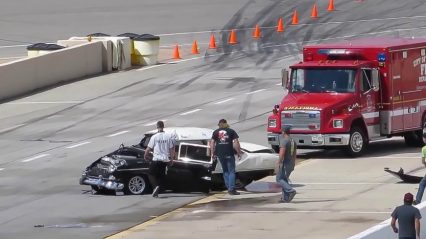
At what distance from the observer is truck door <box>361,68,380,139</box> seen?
28.1 m

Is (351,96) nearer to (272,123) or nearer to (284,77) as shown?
(284,77)

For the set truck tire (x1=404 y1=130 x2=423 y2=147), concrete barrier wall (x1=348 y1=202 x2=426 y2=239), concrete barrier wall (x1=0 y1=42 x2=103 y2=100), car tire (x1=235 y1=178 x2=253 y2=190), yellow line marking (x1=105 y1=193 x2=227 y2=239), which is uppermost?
concrete barrier wall (x1=0 y1=42 x2=103 y2=100)

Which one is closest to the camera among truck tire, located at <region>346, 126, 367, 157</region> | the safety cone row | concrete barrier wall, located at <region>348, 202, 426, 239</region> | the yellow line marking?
concrete barrier wall, located at <region>348, 202, 426, 239</region>

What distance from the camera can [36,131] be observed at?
3353cm

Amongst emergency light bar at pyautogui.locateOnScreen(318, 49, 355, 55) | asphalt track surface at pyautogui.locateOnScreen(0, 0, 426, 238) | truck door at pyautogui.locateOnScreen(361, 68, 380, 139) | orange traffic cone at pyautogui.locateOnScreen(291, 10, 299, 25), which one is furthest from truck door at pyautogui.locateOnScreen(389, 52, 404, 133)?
orange traffic cone at pyautogui.locateOnScreen(291, 10, 299, 25)

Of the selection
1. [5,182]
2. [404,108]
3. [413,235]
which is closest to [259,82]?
[404,108]

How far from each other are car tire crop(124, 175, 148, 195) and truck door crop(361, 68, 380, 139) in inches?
249

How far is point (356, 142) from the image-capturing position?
2805cm

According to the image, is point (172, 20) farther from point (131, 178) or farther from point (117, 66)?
point (131, 178)

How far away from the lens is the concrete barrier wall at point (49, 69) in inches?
1544

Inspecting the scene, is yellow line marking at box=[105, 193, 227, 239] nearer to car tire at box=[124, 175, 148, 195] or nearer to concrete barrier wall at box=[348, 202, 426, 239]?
car tire at box=[124, 175, 148, 195]

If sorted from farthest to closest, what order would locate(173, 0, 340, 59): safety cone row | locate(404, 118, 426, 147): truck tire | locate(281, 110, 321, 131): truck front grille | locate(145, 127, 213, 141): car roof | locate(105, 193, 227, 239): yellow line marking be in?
locate(173, 0, 340, 59): safety cone row < locate(404, 118, 426, 147): truck tire < locate(281, 110, 321, 131): truck front grille < locate(145, 127, 213, 141): car roof < locate(105, 193, 227, 239): yellow line marking

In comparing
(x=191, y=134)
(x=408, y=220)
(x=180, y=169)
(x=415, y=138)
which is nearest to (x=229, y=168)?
(x=180, y=169)

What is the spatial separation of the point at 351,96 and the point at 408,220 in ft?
35.3
